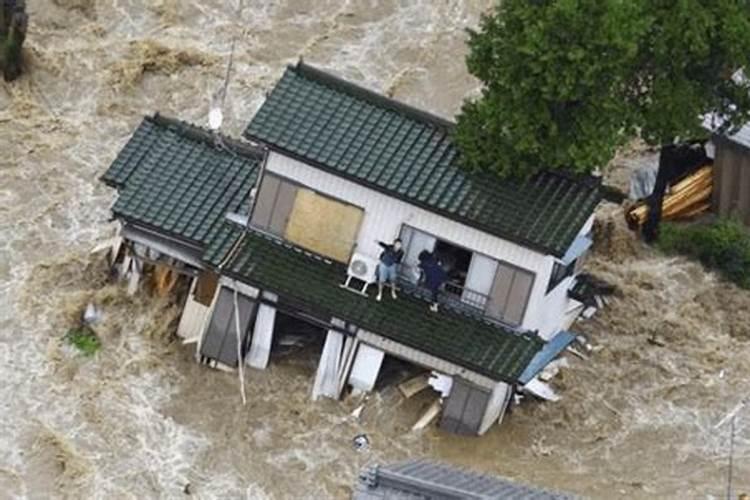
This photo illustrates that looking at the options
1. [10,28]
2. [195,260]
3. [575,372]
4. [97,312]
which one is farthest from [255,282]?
[10,28]

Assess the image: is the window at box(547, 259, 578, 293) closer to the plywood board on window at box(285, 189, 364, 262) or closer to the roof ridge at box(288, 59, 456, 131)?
the roof ridge at box(288, 59, 456, 131)

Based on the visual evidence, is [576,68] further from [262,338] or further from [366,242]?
[262,338]

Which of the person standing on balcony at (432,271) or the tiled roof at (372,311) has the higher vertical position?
the person standing on balcony at (432,271)

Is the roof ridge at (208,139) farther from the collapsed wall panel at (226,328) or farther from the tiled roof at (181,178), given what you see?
the collapsed wall panel at (226,328)

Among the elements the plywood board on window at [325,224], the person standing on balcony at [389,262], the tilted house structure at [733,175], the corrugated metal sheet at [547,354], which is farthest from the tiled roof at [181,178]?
the tilted house structure at [733,175]

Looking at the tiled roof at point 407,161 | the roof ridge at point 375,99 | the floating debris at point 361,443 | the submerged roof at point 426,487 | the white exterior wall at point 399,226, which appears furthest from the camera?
the roof ridge at point 375,99

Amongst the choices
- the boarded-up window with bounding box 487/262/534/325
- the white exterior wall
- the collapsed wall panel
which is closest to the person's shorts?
the white exterior wall
